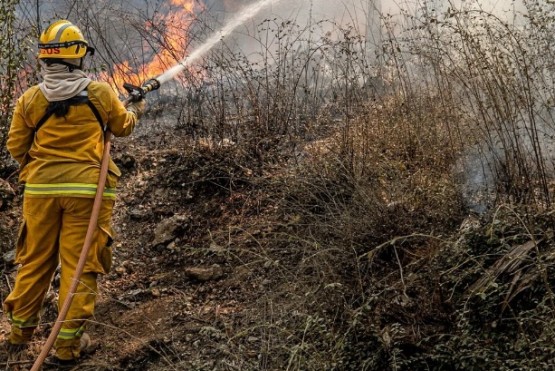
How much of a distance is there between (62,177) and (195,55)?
151 inches

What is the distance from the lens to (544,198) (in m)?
Result: 3.57

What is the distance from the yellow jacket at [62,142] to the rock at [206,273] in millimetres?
1153

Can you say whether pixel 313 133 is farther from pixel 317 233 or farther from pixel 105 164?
pixel 105 164

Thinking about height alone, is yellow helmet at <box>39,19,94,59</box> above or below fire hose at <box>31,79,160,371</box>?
above

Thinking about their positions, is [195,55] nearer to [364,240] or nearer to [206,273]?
[206,273]

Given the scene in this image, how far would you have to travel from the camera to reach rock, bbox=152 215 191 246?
16.8 ft

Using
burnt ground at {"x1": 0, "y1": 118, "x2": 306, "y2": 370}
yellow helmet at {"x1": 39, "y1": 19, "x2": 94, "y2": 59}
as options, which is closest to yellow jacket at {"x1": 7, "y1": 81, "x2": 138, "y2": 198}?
yellow helmet at {"x1": 39, "y1": 19, "x2": 94, "y2": 59}

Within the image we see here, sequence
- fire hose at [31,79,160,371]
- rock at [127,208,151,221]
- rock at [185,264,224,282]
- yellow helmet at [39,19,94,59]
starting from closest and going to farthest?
fire hose at [31,79,160,371] → yellow helmet at [39,19,94,59] → rock at [185,264,224,282] → rock at [127,208,151,221]

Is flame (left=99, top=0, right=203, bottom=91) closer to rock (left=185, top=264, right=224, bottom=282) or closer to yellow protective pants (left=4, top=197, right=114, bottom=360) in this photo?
rock (left=185, top=264, right=224, bottom=282)

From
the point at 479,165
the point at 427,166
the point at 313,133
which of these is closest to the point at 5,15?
the point at 313,133

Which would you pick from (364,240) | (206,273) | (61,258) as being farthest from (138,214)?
(364,240)

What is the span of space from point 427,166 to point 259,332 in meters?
1.73

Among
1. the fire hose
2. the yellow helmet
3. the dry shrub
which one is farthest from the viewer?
the yellow helmet

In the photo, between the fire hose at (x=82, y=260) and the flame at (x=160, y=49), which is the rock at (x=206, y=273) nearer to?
the fire hose at (x=82, y=260)
